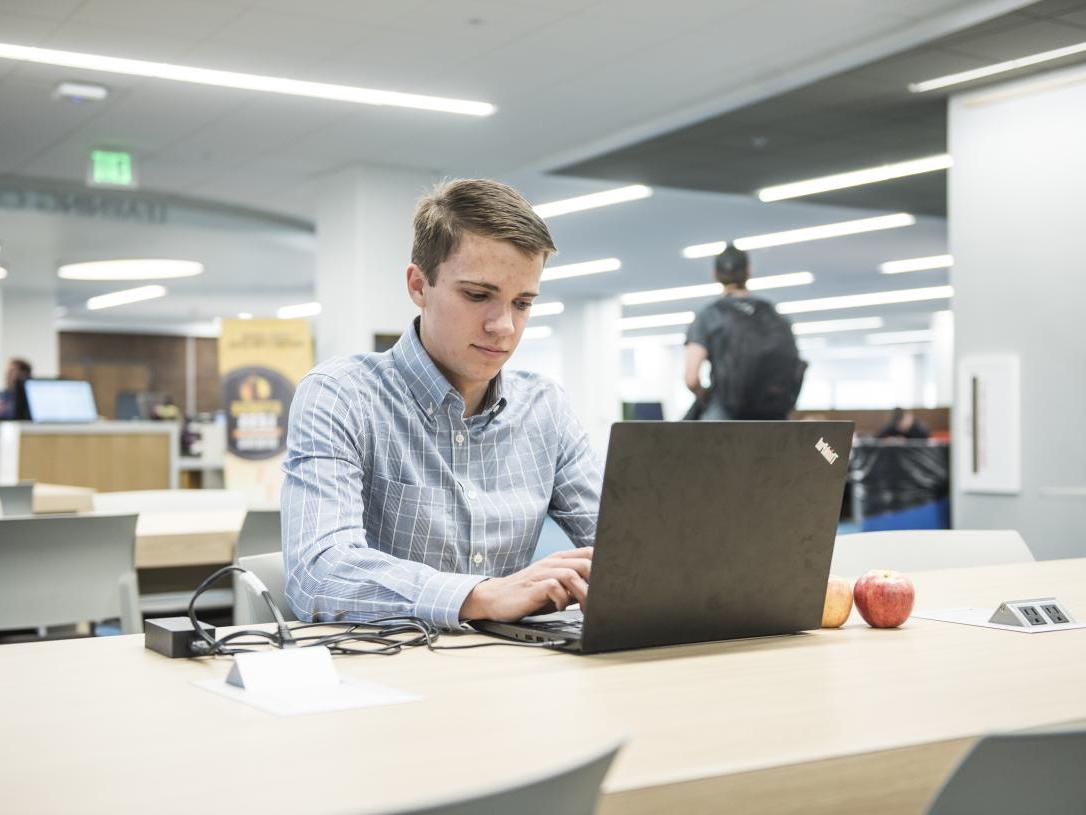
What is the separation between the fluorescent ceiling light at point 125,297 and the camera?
50.3 feet

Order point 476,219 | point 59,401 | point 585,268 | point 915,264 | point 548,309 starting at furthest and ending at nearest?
point 548,309 → point 585,268 → point 915,264 → point 59,401 → point 476,219

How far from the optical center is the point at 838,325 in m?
20.4

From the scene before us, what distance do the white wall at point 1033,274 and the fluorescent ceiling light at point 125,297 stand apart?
12.0 meters

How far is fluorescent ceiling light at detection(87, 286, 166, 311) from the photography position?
50.3 feet

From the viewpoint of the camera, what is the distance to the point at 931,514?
621 cm

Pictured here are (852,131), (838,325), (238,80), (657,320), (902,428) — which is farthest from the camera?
(838,325)

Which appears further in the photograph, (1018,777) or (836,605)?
(836,605)

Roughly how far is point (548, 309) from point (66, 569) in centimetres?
1548

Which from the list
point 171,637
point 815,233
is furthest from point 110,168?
point 171,637

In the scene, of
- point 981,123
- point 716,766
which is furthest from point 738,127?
point 716,766

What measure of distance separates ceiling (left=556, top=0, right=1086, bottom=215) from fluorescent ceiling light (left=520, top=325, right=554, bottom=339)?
1178cm

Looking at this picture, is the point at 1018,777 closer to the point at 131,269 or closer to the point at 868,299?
the point at 131,269

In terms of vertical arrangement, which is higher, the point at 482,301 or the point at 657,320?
the point at 657,320

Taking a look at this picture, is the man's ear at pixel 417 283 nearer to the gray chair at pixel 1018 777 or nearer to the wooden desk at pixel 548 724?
the wooden desk at pixel 548 724
